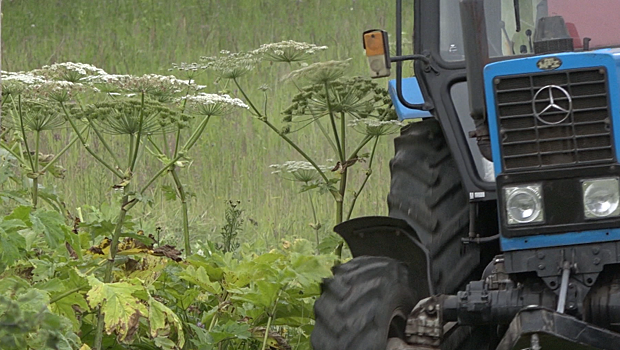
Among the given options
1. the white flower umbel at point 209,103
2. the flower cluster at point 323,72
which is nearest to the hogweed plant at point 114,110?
the white flower umbel at point 209,103

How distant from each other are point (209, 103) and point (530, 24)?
4.68 feet

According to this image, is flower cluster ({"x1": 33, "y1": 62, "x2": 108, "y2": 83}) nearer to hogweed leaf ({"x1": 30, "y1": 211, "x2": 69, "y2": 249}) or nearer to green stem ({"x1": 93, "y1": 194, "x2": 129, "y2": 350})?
green stem ({"x1": 93, "y1": 194, "x2": 129, "y2": 350})

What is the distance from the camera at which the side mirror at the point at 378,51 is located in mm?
4391

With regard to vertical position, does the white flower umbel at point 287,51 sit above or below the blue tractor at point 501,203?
above

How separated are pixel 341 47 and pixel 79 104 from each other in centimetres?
914

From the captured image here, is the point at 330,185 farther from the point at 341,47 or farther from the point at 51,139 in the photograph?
the point at 341,47

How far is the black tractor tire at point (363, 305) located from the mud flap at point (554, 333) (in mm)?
773

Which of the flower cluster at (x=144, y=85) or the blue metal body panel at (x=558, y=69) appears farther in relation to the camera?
the flower cluster at (x=144, y=85)

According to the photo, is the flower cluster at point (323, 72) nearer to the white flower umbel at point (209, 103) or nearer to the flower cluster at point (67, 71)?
the white flower umbel at point (209, 103)

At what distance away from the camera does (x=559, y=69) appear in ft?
11.8

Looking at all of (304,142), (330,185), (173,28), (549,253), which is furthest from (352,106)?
(173,28)

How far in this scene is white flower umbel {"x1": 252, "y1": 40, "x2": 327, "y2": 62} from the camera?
5465 mm

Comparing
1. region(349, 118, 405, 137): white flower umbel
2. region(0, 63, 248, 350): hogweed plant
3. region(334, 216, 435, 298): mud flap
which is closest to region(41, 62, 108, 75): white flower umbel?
region(0, 63, 248, 350): hogweed plant

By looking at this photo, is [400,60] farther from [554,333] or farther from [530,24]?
[554,333]
